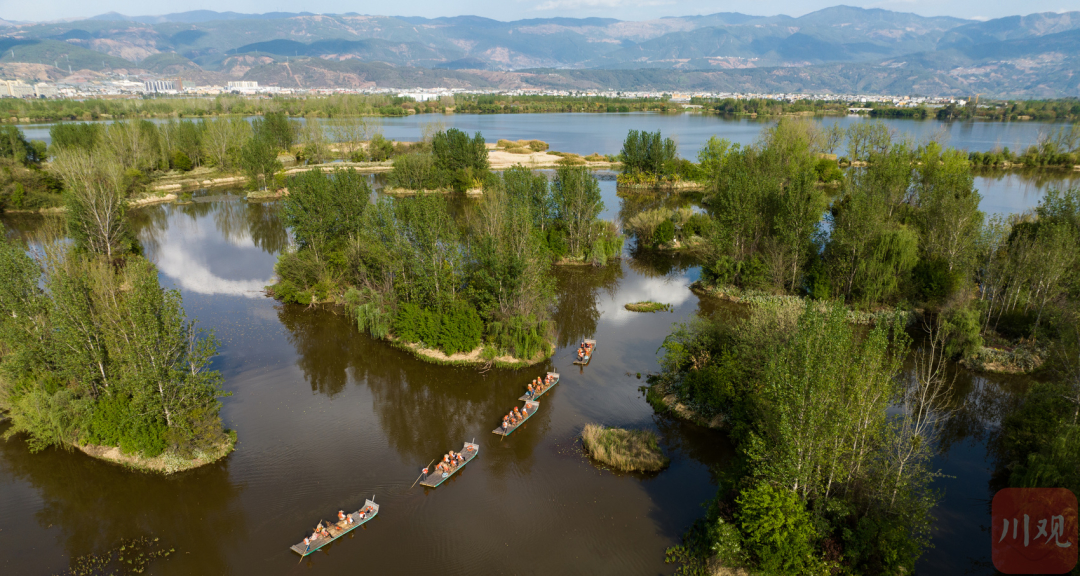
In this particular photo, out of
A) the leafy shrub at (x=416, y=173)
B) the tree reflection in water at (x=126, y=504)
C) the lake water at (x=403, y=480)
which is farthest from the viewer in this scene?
the leafy shrub at (x=416, y=173)

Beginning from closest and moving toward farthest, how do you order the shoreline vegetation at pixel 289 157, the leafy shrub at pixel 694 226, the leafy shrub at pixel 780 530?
the leafy shrub at pixel 780 530 < the leafy shrub at pixel 694 226 < the shoreline vegetation at pixel 289 157

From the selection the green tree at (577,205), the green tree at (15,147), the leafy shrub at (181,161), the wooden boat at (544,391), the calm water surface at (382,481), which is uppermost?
the green tree at (15,147)

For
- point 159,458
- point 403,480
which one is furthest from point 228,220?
point 403,480

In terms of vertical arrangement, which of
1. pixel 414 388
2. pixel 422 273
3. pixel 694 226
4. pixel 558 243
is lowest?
pixel 414 388

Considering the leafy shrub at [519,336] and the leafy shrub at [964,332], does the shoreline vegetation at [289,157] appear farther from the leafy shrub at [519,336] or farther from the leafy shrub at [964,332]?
the leafy shrub at [519,336]

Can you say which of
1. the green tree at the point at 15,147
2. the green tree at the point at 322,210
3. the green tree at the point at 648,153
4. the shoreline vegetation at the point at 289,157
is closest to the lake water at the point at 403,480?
the green tree at the point at 322,210

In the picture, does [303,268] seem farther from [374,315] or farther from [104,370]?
[104,370]

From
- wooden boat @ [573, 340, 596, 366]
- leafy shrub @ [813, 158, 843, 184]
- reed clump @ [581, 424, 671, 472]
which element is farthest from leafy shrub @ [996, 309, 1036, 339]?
leafy shrub @ [813, 158, 843, 184]

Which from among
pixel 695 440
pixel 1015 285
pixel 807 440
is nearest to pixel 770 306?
pixel 695 440
